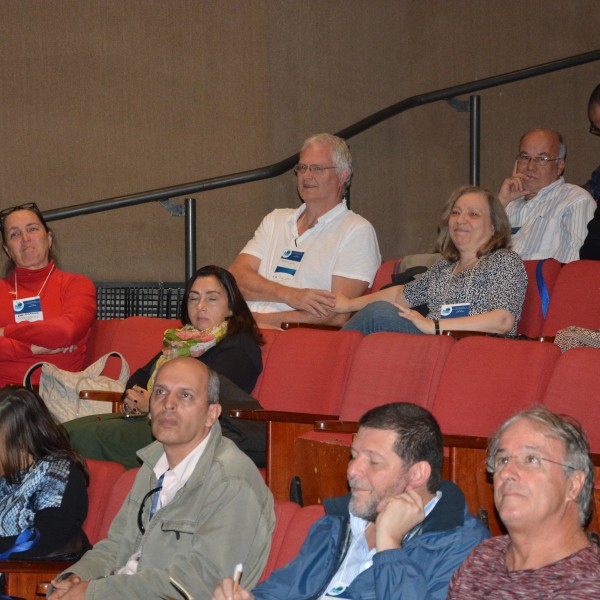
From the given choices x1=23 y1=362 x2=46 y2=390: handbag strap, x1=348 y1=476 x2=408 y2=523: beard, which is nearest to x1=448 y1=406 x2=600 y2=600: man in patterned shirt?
x1=348 y1=476 x2=408 y2=523: beard

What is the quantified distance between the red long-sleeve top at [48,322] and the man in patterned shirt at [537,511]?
2.56 metres

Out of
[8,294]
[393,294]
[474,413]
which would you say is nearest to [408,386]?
[474,413]

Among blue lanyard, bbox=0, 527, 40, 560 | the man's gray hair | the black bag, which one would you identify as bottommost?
blue lanyard, bbox=0, 527, 40, 560

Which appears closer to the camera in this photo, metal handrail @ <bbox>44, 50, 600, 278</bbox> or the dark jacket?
the dark jacket

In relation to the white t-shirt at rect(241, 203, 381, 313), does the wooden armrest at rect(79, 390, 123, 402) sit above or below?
below

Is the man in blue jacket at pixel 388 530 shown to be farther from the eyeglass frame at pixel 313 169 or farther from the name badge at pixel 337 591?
the eyeglass frame at pixel 313 169

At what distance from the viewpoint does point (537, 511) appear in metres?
1.75

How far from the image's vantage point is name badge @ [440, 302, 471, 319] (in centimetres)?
350

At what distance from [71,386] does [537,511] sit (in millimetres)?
2318

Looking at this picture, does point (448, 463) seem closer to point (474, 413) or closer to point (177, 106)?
point (474, 413)

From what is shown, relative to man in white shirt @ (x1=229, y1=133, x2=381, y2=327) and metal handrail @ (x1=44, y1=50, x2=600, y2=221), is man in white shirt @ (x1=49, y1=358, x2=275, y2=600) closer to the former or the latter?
man in white shirt @ (x1=229, y1=133, x2=381, y2=327)

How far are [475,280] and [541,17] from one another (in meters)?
2.63

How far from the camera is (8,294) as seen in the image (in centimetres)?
426

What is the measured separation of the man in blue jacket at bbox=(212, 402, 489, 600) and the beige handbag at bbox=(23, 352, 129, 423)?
5.68ft
